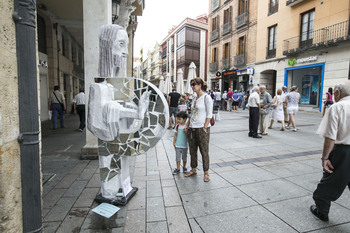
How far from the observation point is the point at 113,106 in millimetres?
2439

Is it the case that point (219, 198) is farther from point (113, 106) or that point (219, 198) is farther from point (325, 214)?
point (113, 106)

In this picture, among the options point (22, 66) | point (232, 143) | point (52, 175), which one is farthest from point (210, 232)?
point (232, 143)

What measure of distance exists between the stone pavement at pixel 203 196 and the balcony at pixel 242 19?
19.0m

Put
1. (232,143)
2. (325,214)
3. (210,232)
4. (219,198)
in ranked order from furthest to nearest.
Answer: (232,143), (219,198), (325,214), (210,232)

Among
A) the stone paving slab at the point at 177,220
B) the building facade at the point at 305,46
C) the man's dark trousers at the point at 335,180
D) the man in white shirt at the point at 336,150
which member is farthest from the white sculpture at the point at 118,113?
the building facade at the point at 305,46

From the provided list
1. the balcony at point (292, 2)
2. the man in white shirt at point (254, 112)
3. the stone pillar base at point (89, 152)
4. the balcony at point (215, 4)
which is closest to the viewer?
the stone pillar base at point (89, 152)

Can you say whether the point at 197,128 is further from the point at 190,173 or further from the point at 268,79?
the point at 268,79

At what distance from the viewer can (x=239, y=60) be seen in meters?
22.4

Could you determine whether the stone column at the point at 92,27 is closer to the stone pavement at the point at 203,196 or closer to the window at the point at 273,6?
the stone pavement at the point at 203,196

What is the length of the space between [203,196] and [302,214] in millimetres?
1217

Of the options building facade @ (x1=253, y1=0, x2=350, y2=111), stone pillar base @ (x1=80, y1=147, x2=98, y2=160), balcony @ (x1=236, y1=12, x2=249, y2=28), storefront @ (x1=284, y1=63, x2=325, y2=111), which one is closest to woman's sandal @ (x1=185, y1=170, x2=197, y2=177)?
stone pillar base @ (x1=80, y1=147, x2=98, y2=160)

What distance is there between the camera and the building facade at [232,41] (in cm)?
2088

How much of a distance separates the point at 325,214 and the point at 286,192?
0.72m

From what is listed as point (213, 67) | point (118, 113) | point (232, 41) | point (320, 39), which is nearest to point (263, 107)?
point (118, 113)
